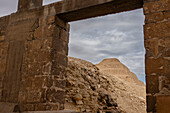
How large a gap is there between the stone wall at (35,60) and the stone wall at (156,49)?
7.43ft

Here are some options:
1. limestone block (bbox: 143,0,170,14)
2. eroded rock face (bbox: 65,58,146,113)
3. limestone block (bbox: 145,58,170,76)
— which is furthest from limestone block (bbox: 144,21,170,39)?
eroded rock face (bbox: 65,58,146,113)

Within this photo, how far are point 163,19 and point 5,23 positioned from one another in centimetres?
447

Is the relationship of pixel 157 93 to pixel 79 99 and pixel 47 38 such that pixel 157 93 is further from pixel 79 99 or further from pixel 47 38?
pixel 79 99

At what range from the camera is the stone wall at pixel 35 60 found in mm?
4594

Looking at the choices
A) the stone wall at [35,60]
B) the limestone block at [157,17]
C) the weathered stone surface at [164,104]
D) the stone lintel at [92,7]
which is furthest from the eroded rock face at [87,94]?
the limestone block at [157,17]

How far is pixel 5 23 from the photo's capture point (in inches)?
226

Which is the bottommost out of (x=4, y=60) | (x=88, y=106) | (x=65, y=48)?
(x=88, y=106)

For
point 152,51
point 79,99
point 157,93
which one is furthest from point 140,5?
point 79,99

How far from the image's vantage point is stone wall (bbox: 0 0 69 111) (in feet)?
15.1

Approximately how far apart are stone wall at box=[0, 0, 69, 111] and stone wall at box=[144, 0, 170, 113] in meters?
2.27

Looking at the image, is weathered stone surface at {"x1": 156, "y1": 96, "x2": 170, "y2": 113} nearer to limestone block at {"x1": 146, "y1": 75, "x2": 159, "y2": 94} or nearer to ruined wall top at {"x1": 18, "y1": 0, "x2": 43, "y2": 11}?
limestone block at {"x1": 146, "y1": 75, "x2": 159, "y2": 94}

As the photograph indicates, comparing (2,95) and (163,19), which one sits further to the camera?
(2,95)

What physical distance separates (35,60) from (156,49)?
2939 mm

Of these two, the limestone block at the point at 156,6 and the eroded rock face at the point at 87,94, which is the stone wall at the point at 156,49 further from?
the eroded rock face at the point at 87,94
